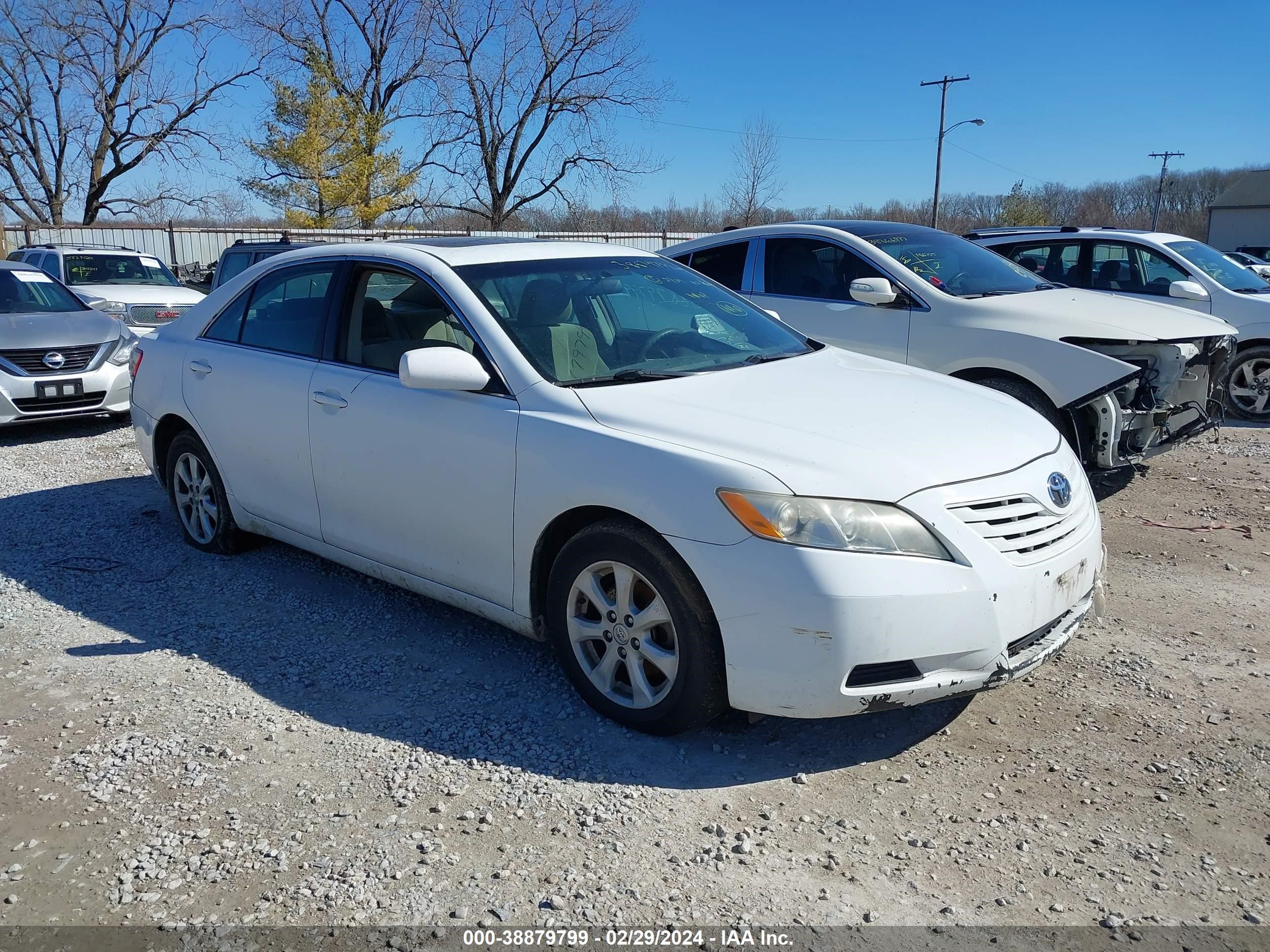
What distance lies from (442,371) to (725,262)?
4.60 meters

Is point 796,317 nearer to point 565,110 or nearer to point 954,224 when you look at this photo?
point 565,110

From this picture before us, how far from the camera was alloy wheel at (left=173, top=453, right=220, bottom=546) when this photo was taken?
5.50 meters

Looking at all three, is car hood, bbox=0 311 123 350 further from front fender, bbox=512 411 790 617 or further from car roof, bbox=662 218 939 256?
front fender, bbox=512 411 790 617

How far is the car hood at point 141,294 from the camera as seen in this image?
13406mm

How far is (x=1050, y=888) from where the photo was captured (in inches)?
109

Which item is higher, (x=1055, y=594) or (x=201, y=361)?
(x=201, y=361)

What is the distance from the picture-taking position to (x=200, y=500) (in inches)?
219

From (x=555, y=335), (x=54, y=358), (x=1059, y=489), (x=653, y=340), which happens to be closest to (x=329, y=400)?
(x=555, y=335)

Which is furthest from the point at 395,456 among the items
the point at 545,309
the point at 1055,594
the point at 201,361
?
the point at 1055,594

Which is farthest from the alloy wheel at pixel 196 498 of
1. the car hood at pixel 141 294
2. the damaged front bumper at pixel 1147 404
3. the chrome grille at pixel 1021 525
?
the car hood at pixel 141 294

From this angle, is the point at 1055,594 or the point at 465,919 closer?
the point at 465,919

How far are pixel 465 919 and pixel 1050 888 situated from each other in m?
1.57

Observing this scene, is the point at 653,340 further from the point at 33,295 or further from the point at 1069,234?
the point at 33,295

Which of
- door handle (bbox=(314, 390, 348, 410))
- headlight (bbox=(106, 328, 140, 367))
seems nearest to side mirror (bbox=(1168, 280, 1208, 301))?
door handle (bbox=(314, 390, 348, 410))
